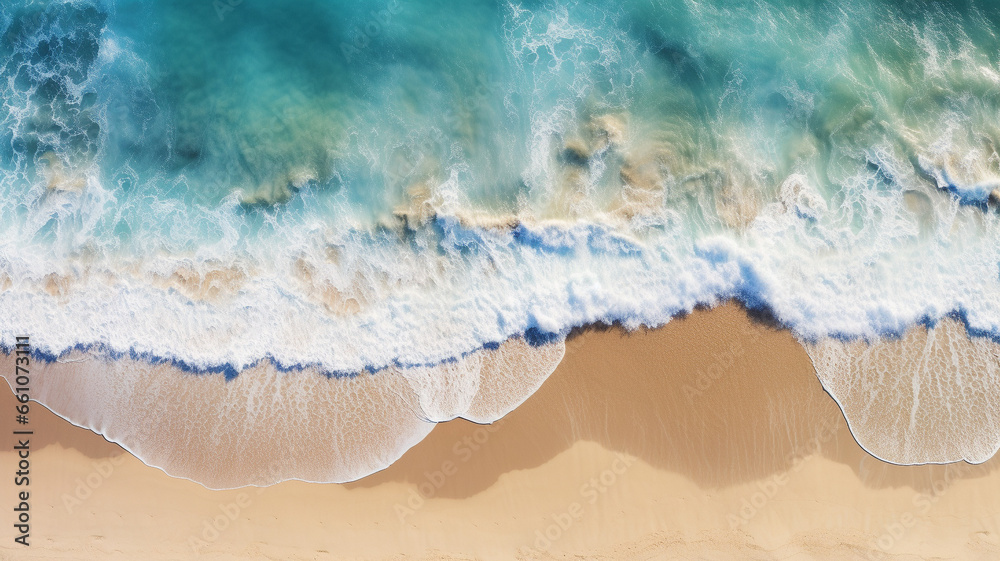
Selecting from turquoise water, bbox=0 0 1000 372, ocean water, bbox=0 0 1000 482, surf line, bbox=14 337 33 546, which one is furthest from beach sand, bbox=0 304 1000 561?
turquoise water, bbox=0 0 1000 372

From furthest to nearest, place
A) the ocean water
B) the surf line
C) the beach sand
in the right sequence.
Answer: the ocean water, the surf line, the beach sand

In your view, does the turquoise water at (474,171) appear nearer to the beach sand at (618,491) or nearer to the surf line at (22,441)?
the surf line at (22,441)

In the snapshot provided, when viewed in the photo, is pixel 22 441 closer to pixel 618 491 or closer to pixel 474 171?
pixel 474 171

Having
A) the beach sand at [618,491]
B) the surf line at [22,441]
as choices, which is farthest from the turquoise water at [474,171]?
the beach sand at [618,491]

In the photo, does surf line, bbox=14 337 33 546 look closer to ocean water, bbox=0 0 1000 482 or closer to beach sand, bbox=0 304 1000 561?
beach sand, bbox=0 304 1000 561

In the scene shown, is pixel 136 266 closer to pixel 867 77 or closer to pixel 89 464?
pixel 89 464

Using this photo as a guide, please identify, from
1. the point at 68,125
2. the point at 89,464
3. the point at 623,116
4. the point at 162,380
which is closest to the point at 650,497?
the point at 623,116
